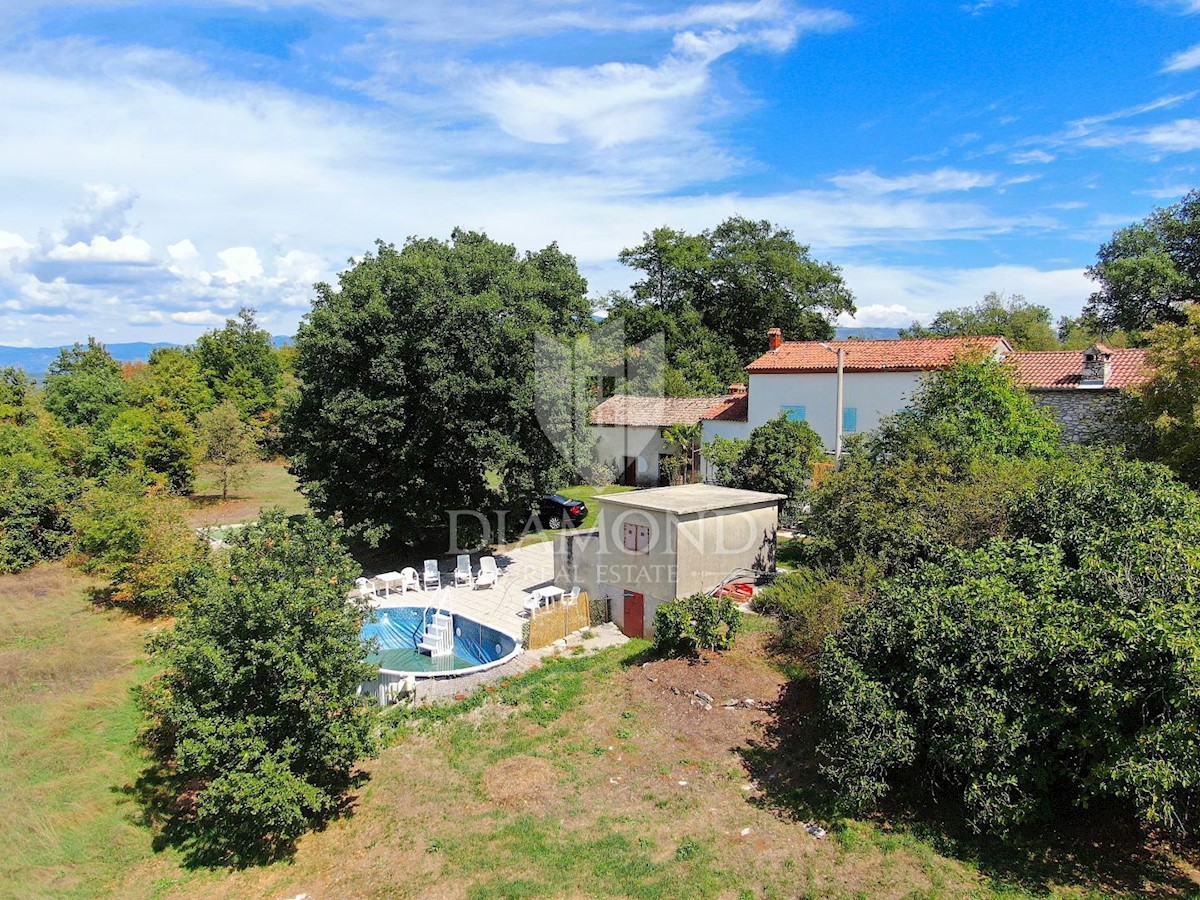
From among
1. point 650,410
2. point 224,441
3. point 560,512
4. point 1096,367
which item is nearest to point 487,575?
point 560,512

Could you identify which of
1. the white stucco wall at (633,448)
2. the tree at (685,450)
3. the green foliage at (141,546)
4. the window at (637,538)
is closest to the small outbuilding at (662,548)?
the window at (637,538)

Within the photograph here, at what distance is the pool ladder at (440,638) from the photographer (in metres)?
18.1

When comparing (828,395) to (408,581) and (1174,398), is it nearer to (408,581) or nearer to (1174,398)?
(1174,398)

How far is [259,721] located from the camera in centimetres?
1036

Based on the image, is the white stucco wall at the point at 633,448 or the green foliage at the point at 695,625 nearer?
the green foliage at the point at 695,625

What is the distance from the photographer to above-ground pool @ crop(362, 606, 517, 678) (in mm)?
17388

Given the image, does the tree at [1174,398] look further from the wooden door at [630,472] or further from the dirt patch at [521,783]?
the wooden door at [630,472]

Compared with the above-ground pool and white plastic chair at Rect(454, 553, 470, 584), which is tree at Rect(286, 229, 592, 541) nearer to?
white plastic chair at Rect(454, 553, 470, 584)

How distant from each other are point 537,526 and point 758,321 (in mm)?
25742

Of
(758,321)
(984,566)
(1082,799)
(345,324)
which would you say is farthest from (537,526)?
(758,321)

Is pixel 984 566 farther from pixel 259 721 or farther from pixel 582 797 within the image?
pixel 259 721

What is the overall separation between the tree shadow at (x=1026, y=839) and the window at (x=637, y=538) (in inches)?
262

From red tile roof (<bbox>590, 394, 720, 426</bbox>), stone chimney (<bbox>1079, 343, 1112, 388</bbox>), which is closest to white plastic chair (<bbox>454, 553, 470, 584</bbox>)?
red tile roof (<bbox>590, 394, 720, 426</bbox>)

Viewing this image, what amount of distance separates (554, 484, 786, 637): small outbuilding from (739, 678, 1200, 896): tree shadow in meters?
6.08
